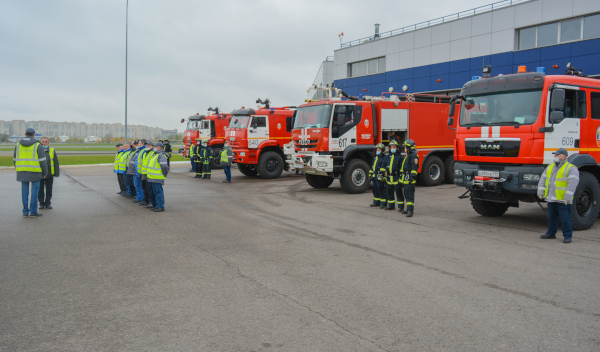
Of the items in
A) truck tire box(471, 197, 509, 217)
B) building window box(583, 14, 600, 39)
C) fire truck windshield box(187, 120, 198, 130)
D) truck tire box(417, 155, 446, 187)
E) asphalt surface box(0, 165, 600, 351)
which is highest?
building window box(583, 14, 600, 39)

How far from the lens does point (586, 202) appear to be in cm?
834

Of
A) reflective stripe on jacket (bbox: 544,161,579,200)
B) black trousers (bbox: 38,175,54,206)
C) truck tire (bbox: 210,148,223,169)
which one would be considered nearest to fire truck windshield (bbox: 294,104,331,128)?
reflective stripe on jacket (bbox: 544,161,579,200)

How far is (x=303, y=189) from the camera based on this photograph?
50.2 ft

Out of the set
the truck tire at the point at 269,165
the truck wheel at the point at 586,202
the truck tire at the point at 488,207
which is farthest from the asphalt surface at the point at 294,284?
the truck tire at the point at 269,165

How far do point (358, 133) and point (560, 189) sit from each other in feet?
23.3

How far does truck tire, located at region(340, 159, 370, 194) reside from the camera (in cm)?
1369

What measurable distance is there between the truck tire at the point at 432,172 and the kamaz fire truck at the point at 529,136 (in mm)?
6324

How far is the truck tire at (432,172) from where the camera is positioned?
50.5 ft

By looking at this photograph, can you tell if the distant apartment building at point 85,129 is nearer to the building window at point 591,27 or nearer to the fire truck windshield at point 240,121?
the fire truck windshield at point 240,121

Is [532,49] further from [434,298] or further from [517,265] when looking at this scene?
[434,298]

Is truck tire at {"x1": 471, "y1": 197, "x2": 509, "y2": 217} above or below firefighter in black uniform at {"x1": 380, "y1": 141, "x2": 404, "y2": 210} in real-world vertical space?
below

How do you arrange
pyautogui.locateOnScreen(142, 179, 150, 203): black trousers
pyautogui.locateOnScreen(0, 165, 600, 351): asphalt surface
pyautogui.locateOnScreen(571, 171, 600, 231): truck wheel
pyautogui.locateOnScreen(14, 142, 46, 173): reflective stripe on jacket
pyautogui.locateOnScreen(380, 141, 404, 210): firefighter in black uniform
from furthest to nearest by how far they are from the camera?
pyautogui.locateOnScreen(142, 179, 150, 203): black trousers, pyautogui.locateOnScreen(380, 141, 404, 210): firefighter in black uniform, pyautogui.locateOnScreen(14, 142, 46, 173): reflective stripe on jacket, pyautogui.locateOnScreen(571, 171, 600, 231): truck wheel, pyautogui.locateOnScreen(0, 165, 600, 351): asphalt surface

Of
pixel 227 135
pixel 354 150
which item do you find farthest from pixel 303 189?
pixel 227 135

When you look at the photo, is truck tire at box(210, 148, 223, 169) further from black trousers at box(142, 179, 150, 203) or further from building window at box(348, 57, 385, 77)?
building window at box(348, 57, 385, 77)
